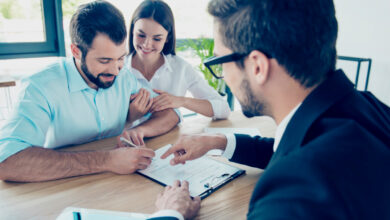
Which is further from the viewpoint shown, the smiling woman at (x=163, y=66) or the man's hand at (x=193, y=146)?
the smiling woman at (x=163, y=66)

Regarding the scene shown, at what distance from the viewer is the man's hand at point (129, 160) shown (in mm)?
1083

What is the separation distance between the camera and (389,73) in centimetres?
279

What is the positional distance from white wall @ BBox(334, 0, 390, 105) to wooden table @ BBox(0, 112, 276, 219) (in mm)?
2410

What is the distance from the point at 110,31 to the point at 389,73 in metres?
2.67

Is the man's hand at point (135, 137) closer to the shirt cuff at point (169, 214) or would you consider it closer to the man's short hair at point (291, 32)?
the shirt cuff at point (169, 214)

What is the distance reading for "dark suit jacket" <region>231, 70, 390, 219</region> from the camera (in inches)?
19.9

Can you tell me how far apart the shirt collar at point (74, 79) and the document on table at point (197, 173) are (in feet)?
1.69

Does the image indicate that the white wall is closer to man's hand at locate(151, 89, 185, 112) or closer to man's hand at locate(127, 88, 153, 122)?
man's hand at locate(151, 89, 185, 112)

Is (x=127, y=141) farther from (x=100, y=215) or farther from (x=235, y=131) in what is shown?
(x=235, y=131)

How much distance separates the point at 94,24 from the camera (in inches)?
50.0

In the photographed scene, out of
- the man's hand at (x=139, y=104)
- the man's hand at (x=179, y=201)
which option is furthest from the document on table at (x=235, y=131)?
the man's hand at (x=179, y=201)

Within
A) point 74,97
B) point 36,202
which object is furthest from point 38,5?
point 36,202

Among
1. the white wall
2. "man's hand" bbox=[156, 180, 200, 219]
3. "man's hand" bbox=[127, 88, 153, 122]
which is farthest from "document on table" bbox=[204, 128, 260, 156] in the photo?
the white wall

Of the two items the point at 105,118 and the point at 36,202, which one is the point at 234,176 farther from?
the point at 105,118
